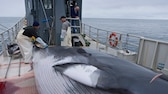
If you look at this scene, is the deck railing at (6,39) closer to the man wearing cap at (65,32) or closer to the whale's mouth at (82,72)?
the man wearing cap at (65,32)

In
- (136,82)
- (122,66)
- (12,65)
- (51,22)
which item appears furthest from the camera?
(51,22)

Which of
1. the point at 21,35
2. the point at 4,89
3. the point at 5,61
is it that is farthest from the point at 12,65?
the point at 4,89

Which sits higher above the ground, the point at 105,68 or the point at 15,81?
the point at 105,68

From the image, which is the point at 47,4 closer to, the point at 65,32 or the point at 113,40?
the point at 65,32

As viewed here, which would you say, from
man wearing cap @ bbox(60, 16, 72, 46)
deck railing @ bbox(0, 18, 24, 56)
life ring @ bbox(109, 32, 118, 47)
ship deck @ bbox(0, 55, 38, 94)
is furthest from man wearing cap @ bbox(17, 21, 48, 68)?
life ring @ bbox(109, 32, 118, 47)

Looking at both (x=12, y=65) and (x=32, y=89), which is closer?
(x=32, y=89)

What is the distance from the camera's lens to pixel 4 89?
3627 millimetres

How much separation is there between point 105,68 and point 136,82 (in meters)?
0.40

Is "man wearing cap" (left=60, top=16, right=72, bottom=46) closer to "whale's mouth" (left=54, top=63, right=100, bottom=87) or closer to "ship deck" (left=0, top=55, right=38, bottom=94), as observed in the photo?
"ship deck" (left=0, top=55, right=38, bottom=94)

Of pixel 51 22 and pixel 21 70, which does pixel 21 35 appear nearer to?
pixel 21 70

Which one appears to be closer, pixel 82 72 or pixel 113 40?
pixel 82 72

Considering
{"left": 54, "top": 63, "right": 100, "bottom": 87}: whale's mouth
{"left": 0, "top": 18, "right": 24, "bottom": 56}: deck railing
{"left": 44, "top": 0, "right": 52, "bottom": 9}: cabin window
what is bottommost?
{"left": 0, "top": 18, "right": 24, "bottom": 56}: deck railing

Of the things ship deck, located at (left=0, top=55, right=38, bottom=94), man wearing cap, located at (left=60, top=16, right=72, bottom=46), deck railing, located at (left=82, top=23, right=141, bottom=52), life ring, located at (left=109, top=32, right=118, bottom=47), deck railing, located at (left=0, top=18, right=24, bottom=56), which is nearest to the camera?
ship deck, located at (left=0, top=55, right=38, bottom=94)

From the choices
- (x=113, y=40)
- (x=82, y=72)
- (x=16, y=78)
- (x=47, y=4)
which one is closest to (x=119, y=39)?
(x=113, y=40)
